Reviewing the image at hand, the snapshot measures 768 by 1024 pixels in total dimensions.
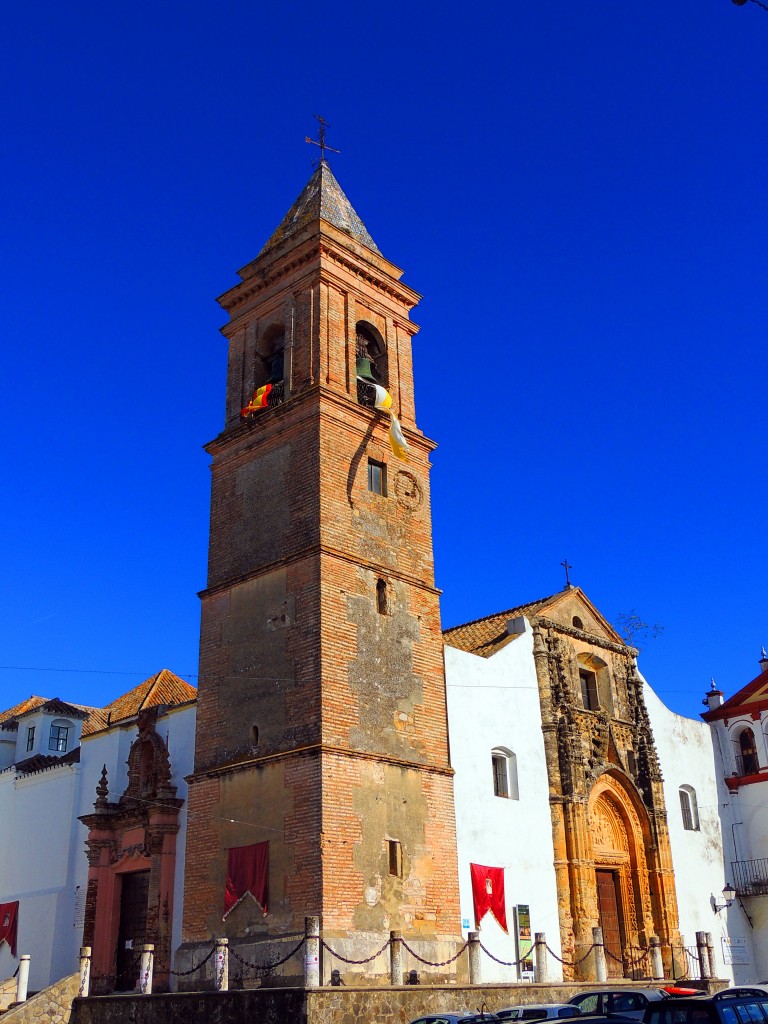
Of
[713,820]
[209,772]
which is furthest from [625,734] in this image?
[209,772]

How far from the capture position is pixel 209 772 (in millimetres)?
24188

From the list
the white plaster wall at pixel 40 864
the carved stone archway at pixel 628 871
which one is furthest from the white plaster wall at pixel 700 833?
the white plaster wall at pixel 40 864

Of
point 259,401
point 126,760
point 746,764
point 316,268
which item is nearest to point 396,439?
point 259,401

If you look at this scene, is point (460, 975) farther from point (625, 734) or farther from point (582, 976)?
point (625, 734)

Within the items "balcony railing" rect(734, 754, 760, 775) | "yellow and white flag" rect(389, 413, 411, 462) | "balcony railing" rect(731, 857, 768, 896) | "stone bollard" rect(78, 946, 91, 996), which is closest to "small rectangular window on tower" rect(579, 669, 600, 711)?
"balcony railing" rect(734, 754, 760, 775)

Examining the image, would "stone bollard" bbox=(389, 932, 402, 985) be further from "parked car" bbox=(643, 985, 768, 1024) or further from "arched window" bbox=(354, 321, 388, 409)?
"arched window" bbox=(354, 321, 388, 409)

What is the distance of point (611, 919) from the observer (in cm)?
2884

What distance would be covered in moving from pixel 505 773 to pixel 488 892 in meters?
3.34

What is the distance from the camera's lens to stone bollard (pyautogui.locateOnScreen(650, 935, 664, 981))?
89.2 feet

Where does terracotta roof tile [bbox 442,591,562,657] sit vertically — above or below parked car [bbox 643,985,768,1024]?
above

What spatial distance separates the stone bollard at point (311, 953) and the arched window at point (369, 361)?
42.7 ft

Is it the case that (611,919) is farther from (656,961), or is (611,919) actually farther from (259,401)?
(259,401)

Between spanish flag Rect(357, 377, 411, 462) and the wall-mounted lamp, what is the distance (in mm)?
16831

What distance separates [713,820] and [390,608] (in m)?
15.3
